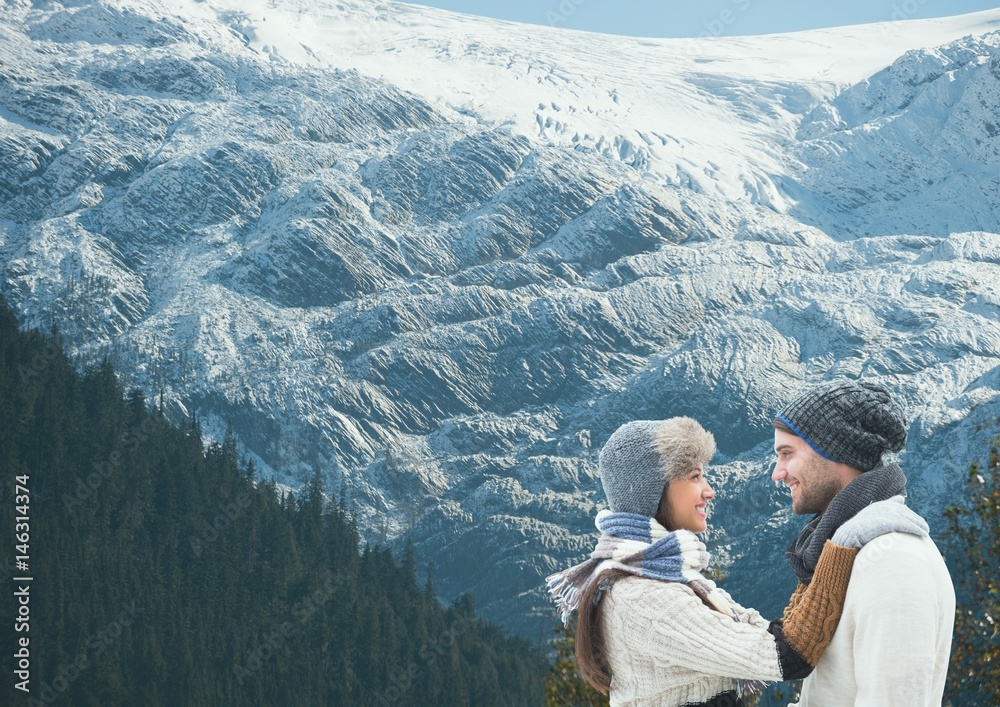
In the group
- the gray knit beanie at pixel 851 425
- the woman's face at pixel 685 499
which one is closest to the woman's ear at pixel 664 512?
the woman's face at pixel 685 499

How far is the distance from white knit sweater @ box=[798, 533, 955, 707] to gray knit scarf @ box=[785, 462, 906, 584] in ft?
1.68

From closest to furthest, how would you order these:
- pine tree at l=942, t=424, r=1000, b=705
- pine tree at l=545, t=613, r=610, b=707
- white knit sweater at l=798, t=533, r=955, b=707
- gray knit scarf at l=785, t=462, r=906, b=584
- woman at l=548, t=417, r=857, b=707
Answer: white knit sweater at l=798, t=533, r=955, b=707, woman at l=548, t=417, r=857, b=707, gray knit scarf at l=785, t=462, r=906, b=584, pine tree at l=942, t=424, r=1000, b=705, pine tree at l=545, t=613, r=610, b=707

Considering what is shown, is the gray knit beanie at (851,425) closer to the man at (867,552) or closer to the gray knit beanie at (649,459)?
the man at (867,552)

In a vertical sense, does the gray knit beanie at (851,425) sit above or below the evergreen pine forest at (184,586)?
above

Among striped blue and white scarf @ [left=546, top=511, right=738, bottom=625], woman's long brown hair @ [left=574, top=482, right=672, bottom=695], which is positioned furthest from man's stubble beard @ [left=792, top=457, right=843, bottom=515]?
woman's long brown hair @ [left=574, top=482, right=672, bottom=695]

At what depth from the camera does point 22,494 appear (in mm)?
101875

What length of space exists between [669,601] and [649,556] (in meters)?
0.31

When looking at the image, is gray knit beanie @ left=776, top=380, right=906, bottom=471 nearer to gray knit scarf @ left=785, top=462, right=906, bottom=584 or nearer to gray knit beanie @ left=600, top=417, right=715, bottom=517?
gray knit scarf @ left=785, top=462, right=906, bottom=584

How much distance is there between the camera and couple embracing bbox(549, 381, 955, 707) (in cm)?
622

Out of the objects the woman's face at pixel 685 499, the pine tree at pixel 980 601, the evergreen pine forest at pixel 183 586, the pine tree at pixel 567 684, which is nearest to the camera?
the woman's face at pixel 685 499

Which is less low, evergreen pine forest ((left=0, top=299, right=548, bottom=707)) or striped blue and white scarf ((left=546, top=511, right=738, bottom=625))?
striped blue and white scarf ((left=546, top=511, right=738, bottom=625))

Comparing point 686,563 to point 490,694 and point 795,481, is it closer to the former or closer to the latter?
point 795,481

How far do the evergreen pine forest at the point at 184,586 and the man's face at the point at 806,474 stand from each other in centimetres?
8816

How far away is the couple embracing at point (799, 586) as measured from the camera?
20.4ft
